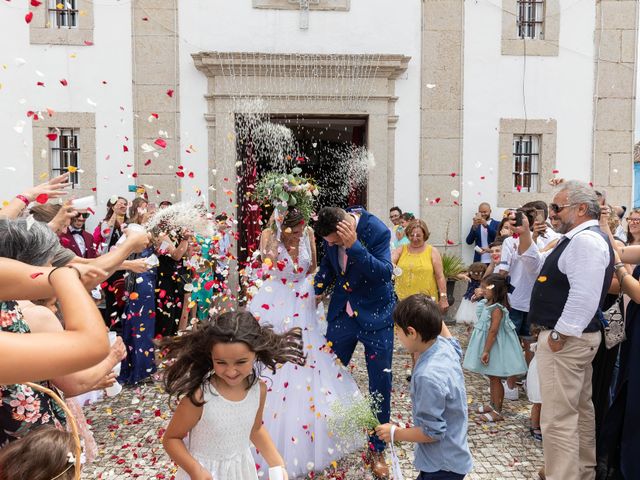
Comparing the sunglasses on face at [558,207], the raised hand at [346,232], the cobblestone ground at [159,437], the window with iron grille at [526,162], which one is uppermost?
the window with iron grille at [526,162]

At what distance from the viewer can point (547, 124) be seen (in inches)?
376

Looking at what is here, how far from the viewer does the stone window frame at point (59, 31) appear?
8.95 metres

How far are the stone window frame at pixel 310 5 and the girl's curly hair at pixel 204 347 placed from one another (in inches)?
Result: 312

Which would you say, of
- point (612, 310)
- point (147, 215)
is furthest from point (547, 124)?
point (147, 215)

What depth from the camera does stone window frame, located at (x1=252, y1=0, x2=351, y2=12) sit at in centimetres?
912

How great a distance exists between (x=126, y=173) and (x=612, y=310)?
8.07 meters

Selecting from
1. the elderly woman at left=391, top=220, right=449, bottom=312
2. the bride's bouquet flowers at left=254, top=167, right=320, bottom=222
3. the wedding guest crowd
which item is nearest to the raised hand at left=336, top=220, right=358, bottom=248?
the wedding guest crowd

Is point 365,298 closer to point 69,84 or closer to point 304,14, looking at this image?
point 304,14

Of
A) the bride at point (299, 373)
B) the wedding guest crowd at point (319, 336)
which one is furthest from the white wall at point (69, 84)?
the bride at point (299, 373)

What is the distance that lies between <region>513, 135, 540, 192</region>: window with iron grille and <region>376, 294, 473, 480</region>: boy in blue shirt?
25.8 ft

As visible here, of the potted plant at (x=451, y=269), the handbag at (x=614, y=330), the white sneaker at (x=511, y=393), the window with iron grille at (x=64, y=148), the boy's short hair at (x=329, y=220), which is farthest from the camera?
the window with iron grille at (x=64, y=148)

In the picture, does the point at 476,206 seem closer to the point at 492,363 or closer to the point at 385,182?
the point at 385,182

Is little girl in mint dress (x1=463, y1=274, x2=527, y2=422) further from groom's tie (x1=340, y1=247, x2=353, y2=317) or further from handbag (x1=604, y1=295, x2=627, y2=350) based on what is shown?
groom's tie (x1=340, y1=247, x2=353, y2=317)

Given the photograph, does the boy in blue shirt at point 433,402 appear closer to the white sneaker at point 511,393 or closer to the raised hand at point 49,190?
the raised hand at point 49,190
